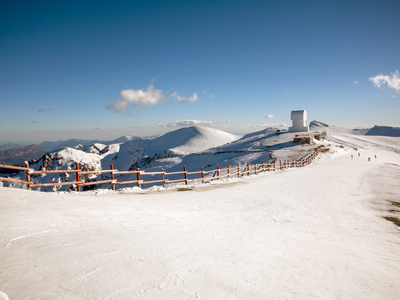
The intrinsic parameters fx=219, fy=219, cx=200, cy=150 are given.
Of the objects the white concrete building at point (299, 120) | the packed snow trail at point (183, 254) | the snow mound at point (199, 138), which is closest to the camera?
the packed snow trail at point (183, 254)

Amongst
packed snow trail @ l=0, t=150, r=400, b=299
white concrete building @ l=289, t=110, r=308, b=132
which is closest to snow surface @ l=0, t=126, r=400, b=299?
packed snow trail @ l=0, t=150, r=400, b=299

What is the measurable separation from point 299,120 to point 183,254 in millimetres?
92032

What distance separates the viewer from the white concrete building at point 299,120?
281ft

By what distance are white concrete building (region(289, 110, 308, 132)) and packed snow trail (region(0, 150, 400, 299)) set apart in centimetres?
8523

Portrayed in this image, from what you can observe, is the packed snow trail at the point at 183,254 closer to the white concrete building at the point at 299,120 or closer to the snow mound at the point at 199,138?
the white concrete building at the point at 299,120

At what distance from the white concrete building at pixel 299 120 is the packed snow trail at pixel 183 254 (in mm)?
85229

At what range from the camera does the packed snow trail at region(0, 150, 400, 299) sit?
11.1 feet

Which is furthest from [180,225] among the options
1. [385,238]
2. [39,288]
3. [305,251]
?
[385,238]

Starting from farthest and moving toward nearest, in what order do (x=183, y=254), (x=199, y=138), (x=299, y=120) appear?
(x=199, y=138)
(x=299, y=120)
(x=183, y=254)

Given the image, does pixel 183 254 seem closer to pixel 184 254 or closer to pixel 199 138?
pixel 184 254

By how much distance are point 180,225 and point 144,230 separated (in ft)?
3.91

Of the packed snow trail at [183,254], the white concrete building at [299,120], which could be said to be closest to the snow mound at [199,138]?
the white concrete building at [299,120]

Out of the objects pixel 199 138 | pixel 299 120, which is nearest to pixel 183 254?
pixel 299 120

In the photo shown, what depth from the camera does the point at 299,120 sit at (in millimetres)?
86500
